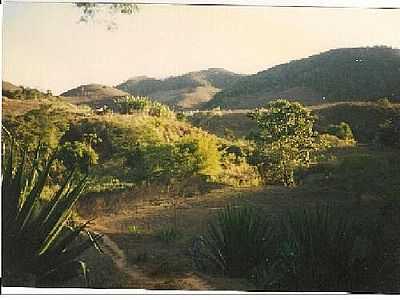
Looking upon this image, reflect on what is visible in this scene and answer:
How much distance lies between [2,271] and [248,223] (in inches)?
67.8

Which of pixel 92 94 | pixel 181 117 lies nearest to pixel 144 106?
pixel 181 117

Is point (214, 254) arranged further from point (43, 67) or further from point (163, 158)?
point (43, 67)

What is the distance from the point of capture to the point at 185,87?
5070mm

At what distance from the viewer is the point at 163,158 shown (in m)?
5.08

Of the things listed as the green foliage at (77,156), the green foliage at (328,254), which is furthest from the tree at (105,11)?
the green foliage at (328,254)

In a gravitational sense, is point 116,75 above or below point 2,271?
above

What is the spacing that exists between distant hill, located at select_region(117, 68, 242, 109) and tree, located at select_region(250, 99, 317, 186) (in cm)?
34

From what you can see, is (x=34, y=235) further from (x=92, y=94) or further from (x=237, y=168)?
(x=237, y=168)

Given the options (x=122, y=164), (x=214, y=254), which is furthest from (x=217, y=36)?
(x=214, y=254)

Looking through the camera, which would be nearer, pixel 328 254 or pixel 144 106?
pixel 328 254

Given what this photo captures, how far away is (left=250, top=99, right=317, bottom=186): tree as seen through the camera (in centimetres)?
507

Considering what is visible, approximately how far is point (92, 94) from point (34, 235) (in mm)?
1061

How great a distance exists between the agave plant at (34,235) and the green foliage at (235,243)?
832 mm

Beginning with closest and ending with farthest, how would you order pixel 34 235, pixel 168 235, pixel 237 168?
pixel 34 235
pixel 168 235
pixel 237 168
